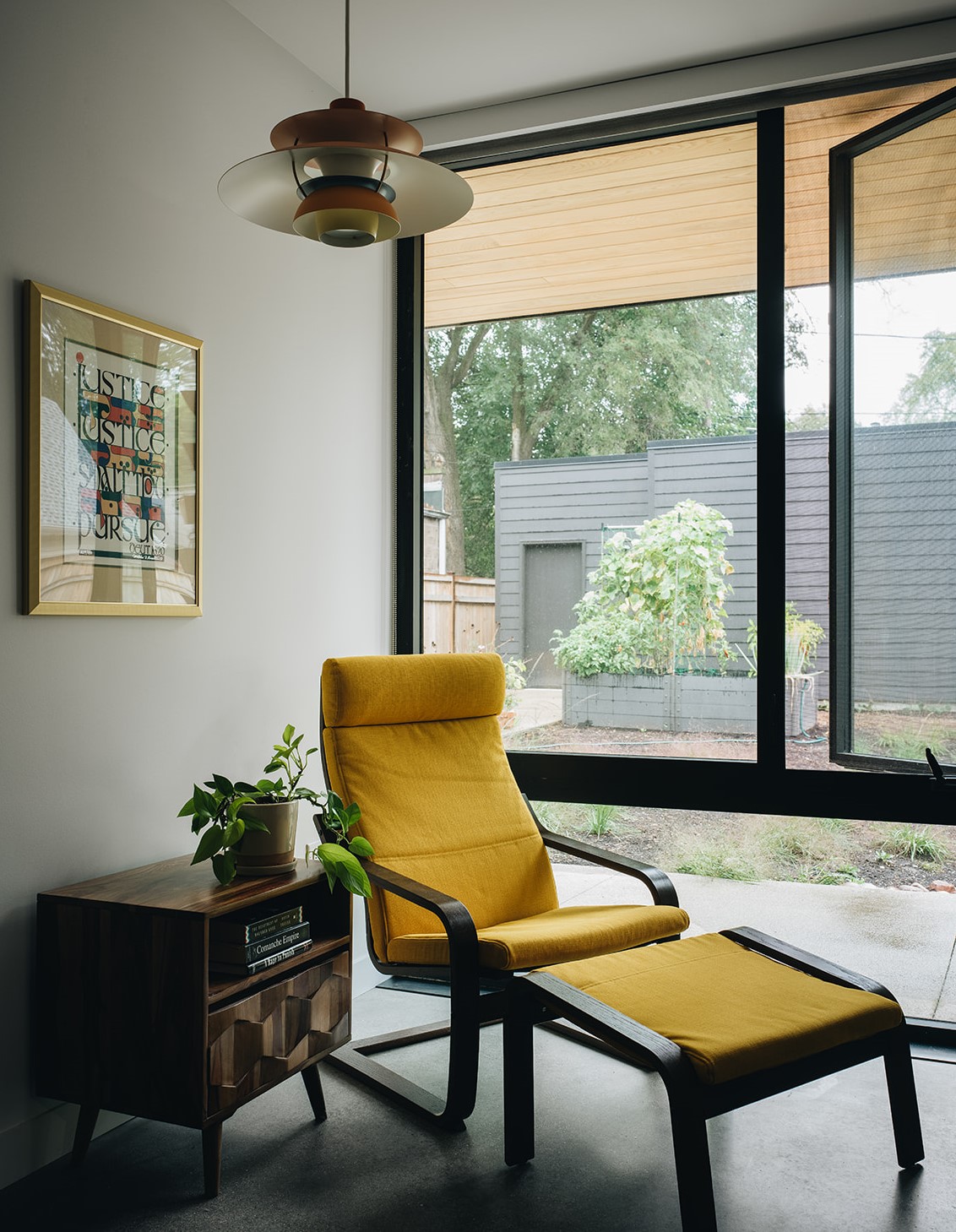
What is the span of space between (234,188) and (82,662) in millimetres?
1106

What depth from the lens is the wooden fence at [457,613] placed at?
362 centimetres

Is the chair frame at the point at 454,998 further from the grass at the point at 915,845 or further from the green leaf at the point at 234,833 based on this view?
the grass at the point at 915,845

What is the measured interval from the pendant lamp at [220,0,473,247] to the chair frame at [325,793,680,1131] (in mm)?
1458

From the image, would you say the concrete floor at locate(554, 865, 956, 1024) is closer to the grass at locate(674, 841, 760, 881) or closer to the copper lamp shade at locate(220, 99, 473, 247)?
the grass at locate(674, 841, 760, 881)

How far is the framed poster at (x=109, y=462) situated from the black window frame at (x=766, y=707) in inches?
57.5

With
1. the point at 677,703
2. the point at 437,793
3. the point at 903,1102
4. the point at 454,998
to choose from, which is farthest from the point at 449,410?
the point at 903,1102

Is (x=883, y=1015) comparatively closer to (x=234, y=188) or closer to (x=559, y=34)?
(x=234, y=188)

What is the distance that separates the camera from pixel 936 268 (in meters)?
2.89

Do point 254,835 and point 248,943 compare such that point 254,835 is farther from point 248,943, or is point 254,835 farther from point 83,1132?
point 83,1132

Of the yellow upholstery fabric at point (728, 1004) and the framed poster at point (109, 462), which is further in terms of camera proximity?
the framed poster at point (109, 462)

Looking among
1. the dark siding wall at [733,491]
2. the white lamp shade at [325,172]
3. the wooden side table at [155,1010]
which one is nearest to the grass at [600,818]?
the dark siding wall at [733,491]

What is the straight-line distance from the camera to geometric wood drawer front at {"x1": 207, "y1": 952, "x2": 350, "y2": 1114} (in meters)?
2.12

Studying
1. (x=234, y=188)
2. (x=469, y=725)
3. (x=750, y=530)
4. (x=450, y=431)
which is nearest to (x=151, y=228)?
(x=234, y=188)

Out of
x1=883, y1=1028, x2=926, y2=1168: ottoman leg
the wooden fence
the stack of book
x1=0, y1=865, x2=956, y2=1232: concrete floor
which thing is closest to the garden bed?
the wooden fence
